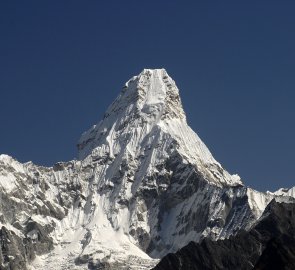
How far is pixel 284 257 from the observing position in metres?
188

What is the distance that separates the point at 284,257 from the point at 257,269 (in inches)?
198

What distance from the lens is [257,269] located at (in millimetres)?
184750
